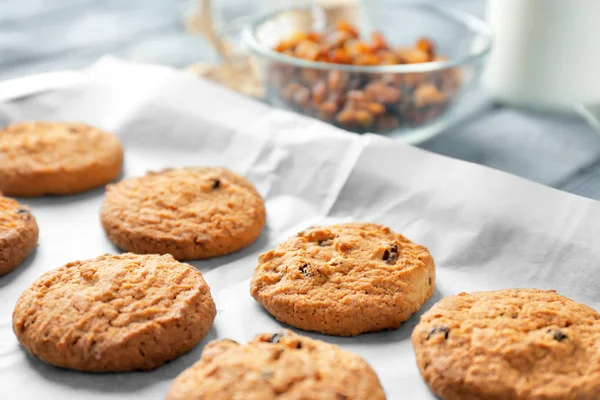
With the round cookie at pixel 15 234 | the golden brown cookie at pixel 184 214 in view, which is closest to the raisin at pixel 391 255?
the golden brown cookie at pixel 184 214

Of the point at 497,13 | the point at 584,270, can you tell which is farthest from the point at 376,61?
the point at 584,270

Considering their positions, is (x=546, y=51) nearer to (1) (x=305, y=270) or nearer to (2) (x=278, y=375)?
(1) (x=305, y=270)

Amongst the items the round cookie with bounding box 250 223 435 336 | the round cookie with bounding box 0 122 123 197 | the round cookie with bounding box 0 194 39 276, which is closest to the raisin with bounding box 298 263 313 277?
the round cookie with bounding box 250 223 435 336

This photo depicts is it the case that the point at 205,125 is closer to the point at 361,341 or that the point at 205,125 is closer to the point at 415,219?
the point at 415,219

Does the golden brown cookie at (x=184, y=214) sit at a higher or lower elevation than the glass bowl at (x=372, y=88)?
lower

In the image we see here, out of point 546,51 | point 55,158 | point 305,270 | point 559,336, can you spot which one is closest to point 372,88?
point 546,51

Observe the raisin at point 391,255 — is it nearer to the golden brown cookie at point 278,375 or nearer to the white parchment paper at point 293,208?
the white parchment paper at point 293,208
